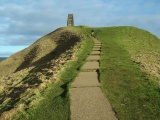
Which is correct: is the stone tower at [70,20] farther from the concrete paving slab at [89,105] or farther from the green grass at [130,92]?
the concrete paving slab at [89,105]

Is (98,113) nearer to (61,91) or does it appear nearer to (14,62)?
(61,91)

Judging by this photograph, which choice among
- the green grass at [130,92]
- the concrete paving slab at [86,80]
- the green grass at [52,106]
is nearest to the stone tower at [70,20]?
the green grass at [130,92]

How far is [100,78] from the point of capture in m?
18.2

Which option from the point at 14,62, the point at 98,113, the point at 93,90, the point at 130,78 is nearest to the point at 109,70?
the point at 130,78

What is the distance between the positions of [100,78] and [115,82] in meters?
1.38

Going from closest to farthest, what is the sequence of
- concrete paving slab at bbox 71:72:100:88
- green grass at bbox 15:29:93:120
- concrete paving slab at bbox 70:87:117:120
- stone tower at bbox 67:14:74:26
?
concrete paving slab at bbox 70:87:117:120 → green grass at bbox 15:29:93:120 → concrete paving slab at bbox 71:72:100:88 → stone tower at bbox 67:14:74:26

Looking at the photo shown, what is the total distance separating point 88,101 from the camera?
1337 centimetres

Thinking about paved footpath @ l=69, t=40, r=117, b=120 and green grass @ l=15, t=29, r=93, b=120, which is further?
green grass @ l=15, t=29, r=93, b=120

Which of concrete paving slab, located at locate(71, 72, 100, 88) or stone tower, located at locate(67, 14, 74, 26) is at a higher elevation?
stone tower, located at locate(67, 14, 74, 26)

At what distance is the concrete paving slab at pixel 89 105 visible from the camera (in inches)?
453

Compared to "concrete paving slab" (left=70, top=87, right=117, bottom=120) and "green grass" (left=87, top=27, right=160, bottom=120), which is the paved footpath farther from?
"green grass" (left=87, top=27, right=160, bottom=120)

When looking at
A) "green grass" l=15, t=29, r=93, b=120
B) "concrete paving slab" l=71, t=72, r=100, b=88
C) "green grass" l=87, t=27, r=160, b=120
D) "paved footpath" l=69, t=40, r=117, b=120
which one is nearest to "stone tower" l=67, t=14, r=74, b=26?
"green grass" l=87, t=27, r=160, b=120

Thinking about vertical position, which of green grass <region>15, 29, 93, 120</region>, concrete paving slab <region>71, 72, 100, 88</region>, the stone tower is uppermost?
the stone tower

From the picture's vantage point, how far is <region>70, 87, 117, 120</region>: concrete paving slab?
11.5 meters
